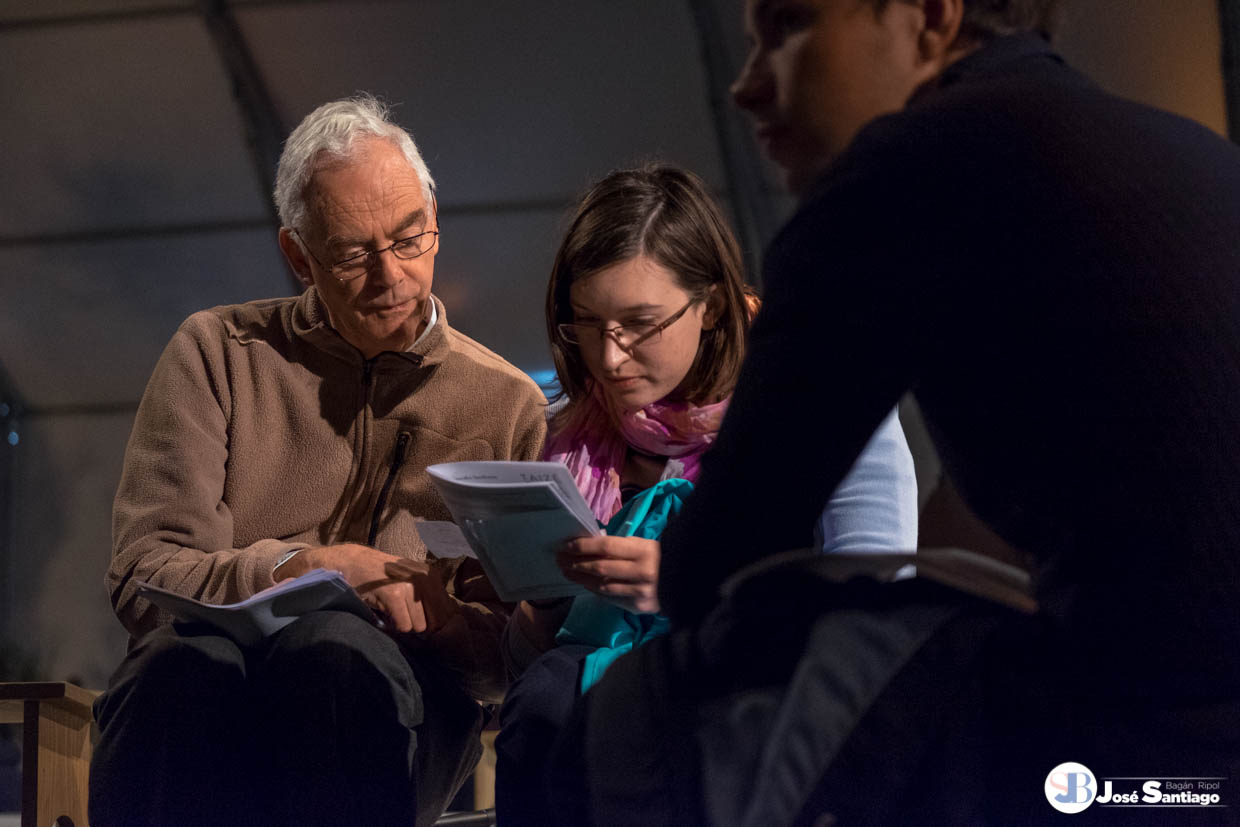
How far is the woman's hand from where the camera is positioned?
1.29 m

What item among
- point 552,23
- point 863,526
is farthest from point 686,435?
point 552,23

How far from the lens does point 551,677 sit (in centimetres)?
140

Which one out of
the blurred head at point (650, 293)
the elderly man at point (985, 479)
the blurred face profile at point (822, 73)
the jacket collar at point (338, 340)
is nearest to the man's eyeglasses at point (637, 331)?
the blurred head at point (650, 293)

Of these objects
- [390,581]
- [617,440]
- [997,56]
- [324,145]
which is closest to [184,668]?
[390,581]

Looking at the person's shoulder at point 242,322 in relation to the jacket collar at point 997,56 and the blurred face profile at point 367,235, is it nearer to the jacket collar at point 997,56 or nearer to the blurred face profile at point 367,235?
the blurred face profile at point 367,235

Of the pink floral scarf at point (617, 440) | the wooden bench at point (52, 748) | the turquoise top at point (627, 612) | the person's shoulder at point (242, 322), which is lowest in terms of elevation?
the wooden bench at point (52, 748)

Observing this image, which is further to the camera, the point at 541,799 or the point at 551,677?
the point at 551,677

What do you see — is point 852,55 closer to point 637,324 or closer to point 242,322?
point 637,324

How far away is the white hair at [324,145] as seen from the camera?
1961mm

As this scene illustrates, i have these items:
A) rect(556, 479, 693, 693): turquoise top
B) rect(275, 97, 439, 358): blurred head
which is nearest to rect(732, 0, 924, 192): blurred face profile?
rect(556, 479, 693, 693): turquoise top

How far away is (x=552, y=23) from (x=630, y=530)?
3.96 m

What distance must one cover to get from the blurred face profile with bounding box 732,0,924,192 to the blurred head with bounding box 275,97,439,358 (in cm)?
109

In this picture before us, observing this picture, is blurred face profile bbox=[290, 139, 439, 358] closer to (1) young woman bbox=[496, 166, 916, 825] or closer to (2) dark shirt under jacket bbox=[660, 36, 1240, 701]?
(1) young woman bbox=[496, 166, 916, 825]

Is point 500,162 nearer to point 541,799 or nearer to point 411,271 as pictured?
point 411,271
